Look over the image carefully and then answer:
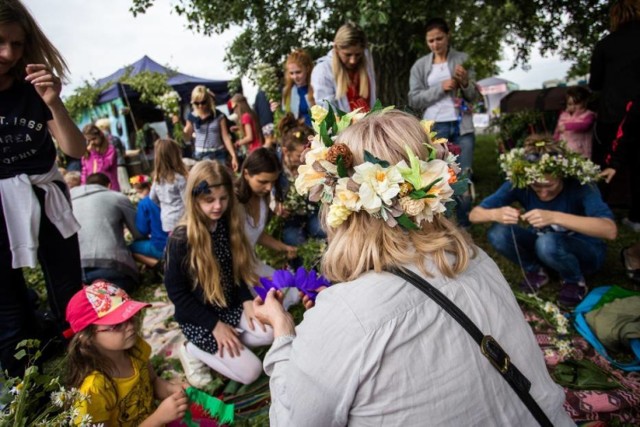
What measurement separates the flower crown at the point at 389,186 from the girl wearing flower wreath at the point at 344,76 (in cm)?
254

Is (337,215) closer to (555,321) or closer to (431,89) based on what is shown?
(555,321)

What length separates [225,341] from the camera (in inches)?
95.7

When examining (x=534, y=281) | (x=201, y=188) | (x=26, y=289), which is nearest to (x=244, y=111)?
(x=201, y=188)

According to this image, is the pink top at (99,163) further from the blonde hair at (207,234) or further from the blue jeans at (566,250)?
the blue jeans at (566,250)

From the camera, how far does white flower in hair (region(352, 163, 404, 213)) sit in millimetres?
1130

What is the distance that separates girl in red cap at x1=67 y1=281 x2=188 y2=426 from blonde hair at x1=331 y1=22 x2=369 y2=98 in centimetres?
266

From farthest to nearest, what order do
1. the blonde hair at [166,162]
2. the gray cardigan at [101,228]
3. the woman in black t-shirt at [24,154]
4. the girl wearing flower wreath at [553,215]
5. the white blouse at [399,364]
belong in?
1. the blonde hair at [166,162]
2. the gray cardigan at [101,228]
3. the girl wearing flower wreath at [553,215]
4. the woman in black t-shirt at [24,154]
5. the white blouse at [399,364]

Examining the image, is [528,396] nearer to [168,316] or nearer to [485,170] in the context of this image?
[168,316]

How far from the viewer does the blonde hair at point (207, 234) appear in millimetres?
2427

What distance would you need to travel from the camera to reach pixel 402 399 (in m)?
1.02

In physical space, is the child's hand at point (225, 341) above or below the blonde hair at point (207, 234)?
below

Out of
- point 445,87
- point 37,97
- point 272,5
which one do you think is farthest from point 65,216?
point 272,5

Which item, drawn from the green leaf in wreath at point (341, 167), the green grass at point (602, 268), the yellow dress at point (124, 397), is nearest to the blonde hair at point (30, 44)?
the yellow dress at point (124, 397)

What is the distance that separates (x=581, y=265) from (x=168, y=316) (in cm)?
332
